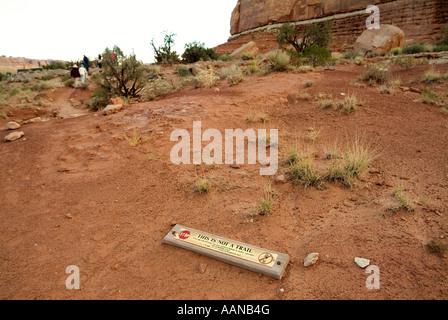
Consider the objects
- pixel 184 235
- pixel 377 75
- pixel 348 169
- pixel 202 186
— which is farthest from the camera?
pixel 377 75

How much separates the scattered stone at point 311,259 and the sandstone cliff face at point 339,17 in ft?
74.8

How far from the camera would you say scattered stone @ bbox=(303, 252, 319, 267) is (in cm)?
213

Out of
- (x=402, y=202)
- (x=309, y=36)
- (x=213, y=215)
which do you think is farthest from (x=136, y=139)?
(x=309, y=36)

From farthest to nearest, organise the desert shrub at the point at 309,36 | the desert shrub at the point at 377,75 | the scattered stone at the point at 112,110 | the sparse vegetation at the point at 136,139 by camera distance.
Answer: the desert shrub at the point at 309,36 < the desert shrub at the point at 377,75 < the scattered stone at the point at 112,110 < the sparse vegetation at the point at 136,139

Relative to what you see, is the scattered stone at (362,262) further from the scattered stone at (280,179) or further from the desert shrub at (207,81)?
the desert shrub at (207,81)

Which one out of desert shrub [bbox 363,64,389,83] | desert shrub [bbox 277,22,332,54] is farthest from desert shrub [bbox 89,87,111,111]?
desert shrub [bbox 277,22,332,54]

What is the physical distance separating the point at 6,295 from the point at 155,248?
4.04 feet

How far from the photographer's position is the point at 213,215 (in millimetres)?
2957

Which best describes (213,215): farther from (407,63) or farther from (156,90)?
(407,63)

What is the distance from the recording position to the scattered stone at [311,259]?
2127 millimetres

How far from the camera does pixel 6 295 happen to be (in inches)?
84.5

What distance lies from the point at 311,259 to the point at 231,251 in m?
0.68

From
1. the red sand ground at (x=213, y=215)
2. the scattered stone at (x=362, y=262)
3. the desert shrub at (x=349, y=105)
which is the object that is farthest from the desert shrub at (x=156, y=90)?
the scattered stone at (x=362, y=262)

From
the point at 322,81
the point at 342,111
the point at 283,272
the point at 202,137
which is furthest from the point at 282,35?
the point at 283,272
